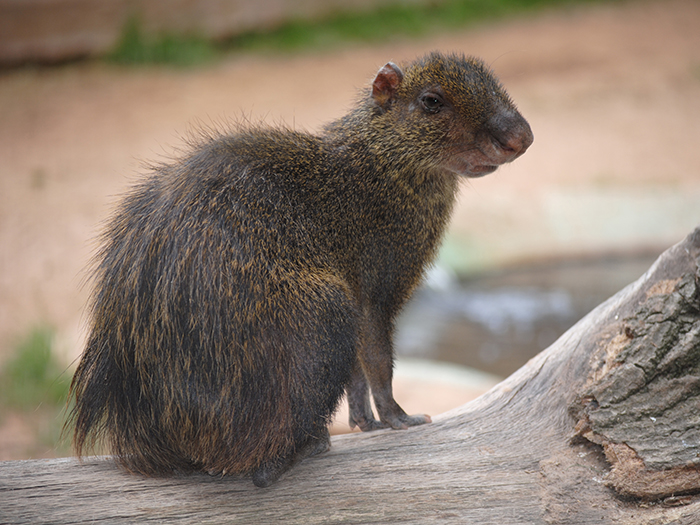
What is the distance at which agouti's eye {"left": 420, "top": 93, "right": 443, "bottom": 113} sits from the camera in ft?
11.0

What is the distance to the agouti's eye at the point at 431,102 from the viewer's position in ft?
11.0

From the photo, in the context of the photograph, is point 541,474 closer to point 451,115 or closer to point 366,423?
point 366,423

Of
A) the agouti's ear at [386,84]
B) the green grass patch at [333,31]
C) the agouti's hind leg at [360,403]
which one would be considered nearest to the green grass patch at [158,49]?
the green grass patch at [333,31]

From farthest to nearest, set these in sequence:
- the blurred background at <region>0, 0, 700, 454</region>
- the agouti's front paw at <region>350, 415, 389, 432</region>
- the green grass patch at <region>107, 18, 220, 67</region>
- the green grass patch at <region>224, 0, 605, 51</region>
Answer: the green grass patch at <region>224, 0, 605, 51</region>, the green grass patch at <region>107, 18, 220, 67</region>, the blurred background at <region>0, 0, 700, 454</region>, the agouti's front paw at <region>350, 415, 389, 432</region>

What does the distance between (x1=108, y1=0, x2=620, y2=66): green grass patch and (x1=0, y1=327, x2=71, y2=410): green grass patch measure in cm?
657

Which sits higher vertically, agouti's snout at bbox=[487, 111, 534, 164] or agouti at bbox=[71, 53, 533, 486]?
agouti's snout at bbox=[487, 111, 534, 164]

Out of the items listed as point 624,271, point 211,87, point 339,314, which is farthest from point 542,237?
point 339,314

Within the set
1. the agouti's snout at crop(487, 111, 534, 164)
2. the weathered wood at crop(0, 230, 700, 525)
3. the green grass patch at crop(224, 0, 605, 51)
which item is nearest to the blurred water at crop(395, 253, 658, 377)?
the agouti's snout at crop(487, 111, 534, 164)

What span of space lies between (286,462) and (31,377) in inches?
187

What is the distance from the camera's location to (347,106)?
611 centimetres

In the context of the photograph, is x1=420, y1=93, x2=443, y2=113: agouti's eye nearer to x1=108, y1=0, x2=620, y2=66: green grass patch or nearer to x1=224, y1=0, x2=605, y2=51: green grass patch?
x1=108, y1=0, x2=620, y2=66: green grass patch

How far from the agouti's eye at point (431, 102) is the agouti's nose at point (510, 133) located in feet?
0.94

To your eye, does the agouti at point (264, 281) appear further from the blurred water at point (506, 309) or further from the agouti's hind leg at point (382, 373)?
the blurred water at point (506, 309)

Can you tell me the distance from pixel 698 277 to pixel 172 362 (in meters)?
2.08
